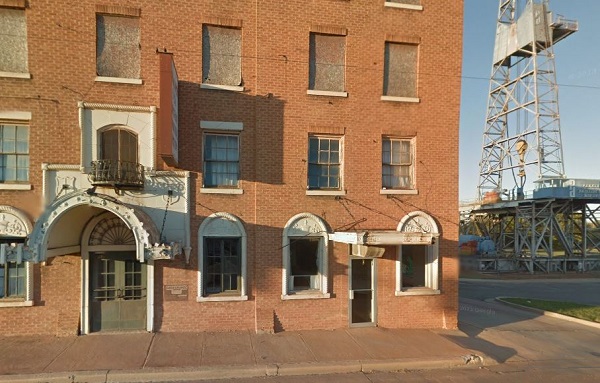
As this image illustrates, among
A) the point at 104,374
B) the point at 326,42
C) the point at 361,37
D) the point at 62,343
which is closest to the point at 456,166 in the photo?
the point at 361,37

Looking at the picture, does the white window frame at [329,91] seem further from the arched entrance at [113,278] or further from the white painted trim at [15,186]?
the white painted trim at [15,186]

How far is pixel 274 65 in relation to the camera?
28.7 ft

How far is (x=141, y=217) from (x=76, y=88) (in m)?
3.85

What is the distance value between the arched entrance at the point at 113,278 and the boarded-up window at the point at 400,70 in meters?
8.59

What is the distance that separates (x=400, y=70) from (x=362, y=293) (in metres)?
6.79

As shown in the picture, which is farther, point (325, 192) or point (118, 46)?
point (325, 192)

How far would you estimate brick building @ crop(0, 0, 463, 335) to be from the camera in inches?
309

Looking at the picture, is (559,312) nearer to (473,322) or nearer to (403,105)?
(473,322)

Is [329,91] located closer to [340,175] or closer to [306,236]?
[340,175]

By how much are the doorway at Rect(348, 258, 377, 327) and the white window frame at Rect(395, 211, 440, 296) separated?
77cm

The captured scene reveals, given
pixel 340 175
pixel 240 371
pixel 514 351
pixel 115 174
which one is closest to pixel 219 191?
pixel 115 174

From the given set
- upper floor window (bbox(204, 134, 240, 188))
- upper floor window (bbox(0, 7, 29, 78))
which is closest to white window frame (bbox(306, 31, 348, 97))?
upper floor window (bbox(204, 134, 240, 188))

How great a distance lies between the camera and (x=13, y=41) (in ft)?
26.0

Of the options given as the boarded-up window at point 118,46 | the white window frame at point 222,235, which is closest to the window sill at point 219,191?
the white window frame at point 222,235
